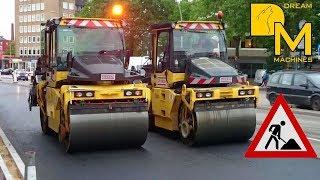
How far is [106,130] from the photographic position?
10273 millimetres

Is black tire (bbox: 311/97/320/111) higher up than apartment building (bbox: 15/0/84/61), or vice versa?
apartment building (bbox: 15/0/84/61)

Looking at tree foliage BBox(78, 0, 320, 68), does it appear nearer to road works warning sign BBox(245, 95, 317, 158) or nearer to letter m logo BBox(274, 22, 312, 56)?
letter m logo BBox(274, 22, 312, 56)

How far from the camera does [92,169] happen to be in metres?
9.14

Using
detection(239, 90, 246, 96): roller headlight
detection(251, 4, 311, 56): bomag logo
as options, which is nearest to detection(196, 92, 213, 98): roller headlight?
detection(239, 90, 246, 96): roller headlight

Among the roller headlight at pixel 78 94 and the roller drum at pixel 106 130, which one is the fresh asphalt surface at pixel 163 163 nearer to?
the roller drum at pixel 106 130

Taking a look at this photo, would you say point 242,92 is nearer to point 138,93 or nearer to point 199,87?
point 199,87

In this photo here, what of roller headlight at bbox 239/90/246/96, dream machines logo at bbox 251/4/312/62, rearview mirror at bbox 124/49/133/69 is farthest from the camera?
dream machines logo at bbox 251/4/312/62

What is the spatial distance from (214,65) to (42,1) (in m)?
120

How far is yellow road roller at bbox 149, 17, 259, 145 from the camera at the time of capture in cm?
1104

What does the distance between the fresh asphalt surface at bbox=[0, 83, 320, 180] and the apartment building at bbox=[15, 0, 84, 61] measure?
375ft

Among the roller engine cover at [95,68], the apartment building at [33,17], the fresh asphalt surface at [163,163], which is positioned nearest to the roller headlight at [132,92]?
the roller engine cover at [95,68]

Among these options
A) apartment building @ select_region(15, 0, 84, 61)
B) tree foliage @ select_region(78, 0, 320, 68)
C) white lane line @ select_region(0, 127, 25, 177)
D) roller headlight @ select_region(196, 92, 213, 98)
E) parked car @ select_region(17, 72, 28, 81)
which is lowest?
white lane line @ select_region(0, 127, 25, 177)

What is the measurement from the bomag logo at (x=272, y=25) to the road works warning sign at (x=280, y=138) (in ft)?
107

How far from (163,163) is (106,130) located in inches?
56.6
